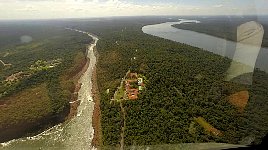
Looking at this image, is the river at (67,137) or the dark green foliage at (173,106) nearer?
the dark green foliage at (173,106)

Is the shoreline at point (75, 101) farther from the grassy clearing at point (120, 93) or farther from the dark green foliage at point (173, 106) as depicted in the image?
the grassy clearing at point (120, 93)

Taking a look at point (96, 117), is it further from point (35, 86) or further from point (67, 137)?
point (35, 86)

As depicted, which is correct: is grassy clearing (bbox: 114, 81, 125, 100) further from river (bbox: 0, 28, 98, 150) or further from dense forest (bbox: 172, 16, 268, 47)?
dense forest (bbox: 172, 16, 268, 47)

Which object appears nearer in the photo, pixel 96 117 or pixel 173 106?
pixel 173 106

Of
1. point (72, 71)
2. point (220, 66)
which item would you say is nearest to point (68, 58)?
point (72, 71)

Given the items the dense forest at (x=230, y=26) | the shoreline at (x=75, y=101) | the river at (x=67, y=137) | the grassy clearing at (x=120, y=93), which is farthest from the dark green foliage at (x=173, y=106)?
the dense forest at (x=230, y=26)

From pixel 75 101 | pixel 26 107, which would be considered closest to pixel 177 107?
pixel 75 101

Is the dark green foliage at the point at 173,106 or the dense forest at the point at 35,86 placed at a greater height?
the dark green foliage at the point at 173,106

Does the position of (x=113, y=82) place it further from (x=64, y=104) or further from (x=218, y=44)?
(x=218, y=44)
